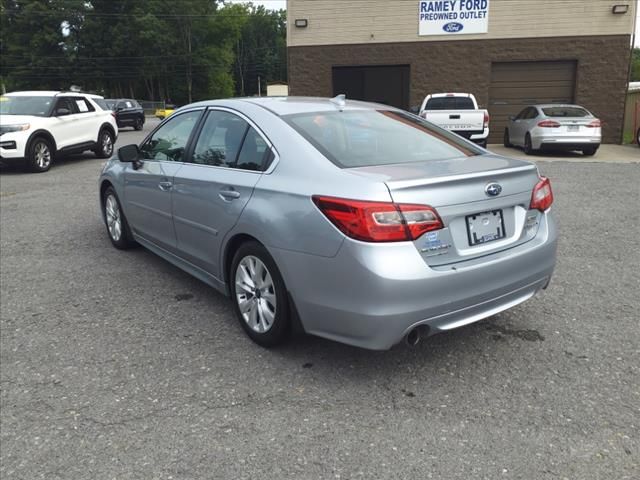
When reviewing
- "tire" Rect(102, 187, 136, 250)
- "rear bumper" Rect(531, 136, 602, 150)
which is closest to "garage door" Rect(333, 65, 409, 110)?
"rear bumper" Rect(531, 136, 602, 150)

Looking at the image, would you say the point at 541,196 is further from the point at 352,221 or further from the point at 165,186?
the point at 165,186

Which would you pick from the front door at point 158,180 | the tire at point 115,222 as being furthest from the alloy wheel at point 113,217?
the front door at point 158,180

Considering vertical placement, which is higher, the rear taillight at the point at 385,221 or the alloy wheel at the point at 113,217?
the rear taillight at the point at 385,221

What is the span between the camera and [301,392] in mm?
3119

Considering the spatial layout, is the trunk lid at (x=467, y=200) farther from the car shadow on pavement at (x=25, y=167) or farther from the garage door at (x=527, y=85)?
the garage door at (x=527, y=85)

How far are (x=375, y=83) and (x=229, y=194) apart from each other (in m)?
17.8

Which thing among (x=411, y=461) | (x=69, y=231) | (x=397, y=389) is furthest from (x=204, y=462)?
(x=69, y=231)

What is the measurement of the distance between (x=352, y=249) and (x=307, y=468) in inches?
40.6

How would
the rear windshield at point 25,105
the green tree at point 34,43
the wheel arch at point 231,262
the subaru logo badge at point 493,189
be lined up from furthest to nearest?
the green tree at point 34,43 → the rear windshield at point 25,105 → the wheel arch at point 231,262 → the subaru logo badge at point 493,189

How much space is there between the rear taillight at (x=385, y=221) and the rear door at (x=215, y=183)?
0.88 meters

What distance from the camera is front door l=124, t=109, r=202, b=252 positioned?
4.48 metres

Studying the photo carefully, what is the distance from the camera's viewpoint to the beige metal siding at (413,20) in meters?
17.9

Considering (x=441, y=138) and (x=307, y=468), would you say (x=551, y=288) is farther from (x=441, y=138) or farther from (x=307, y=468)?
(x=307, y=468)

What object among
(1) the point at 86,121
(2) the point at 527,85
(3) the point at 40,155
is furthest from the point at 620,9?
(3) the point at 40,155
